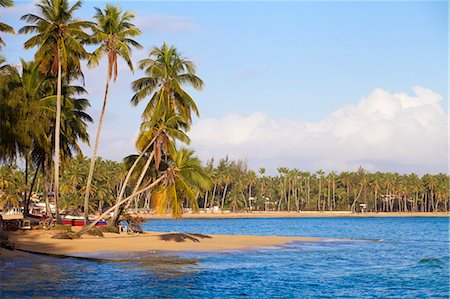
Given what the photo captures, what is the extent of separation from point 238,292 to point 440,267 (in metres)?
16.7

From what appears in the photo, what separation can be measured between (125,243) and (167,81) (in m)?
12.0

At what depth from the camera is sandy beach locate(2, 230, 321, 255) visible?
114 feet

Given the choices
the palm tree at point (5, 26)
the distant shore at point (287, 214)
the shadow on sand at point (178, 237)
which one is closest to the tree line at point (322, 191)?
the distant shore at point (287, 214)

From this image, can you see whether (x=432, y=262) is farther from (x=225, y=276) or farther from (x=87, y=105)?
(x=87, y=105)

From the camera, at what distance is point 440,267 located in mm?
35094

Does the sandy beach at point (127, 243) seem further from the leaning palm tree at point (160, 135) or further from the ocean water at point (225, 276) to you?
the leaning palm tree at point (160, 135)

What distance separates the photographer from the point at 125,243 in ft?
128

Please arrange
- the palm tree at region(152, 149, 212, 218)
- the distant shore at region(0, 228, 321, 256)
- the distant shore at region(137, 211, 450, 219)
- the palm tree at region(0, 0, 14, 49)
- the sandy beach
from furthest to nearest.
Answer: the distant shore at region(137, 211, 450, 219)
the palm tree at region(152, 149, 212, 218)
the sandy beach
the distant shore at region(0, 228, 321, 256)
the palm tree at region(0, 0, 14, 49)

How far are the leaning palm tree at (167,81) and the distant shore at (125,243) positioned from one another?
351 inches

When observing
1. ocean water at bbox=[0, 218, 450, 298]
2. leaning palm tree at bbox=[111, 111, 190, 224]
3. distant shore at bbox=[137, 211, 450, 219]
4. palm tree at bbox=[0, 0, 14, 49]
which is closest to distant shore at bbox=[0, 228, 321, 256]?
ocean water at bbox=[0, 218, 450, 298]

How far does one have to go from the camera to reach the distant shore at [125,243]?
34.4 meters

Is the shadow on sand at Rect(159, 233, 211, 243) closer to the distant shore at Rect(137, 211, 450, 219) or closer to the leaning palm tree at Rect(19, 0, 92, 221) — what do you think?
the leaning palm tree at Rect(19, 0, 92, 221)

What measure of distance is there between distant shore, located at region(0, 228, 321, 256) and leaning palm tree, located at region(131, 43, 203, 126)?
8915mm

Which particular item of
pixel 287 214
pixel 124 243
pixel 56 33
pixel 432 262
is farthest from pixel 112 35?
pixel 287 214
